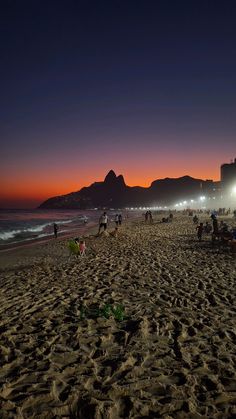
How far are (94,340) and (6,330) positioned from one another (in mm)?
2061

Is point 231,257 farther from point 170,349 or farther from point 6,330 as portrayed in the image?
point 6,330

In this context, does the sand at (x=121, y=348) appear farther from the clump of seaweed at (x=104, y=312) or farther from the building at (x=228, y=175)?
the building at (x=228, y=175)

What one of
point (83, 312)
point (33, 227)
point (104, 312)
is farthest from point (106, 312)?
point (33, 227)

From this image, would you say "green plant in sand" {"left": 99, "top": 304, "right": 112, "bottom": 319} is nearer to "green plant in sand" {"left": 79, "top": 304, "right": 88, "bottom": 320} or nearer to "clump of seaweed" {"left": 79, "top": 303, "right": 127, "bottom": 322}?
"clump of seaweed" {"left": 79, "top": 303, "right": 127, "bottom": 322}

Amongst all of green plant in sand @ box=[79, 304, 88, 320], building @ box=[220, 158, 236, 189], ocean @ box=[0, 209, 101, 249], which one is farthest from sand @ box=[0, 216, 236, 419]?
building @ box=[220, 158, 236, 189]

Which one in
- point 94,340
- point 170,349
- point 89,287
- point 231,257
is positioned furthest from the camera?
point 231,257

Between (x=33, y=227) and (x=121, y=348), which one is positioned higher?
(x=121, y=348)

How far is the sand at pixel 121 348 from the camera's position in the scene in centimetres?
359

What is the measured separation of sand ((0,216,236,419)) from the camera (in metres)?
3.59

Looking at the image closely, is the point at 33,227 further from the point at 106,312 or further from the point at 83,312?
the point at 106,312

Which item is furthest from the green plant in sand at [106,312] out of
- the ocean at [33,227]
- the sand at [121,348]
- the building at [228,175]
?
the building at [228,175]

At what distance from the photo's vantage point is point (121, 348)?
497 cm

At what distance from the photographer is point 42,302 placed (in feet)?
24.9

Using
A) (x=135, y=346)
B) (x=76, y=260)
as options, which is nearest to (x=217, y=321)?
(x=135, y=346)
